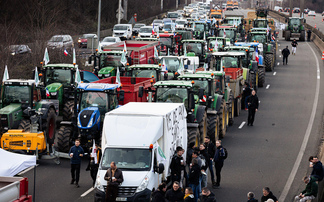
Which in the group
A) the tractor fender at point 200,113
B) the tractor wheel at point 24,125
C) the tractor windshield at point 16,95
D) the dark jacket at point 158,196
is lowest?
the dark jacket at point 158,196

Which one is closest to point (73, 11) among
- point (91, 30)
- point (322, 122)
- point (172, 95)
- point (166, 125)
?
point (91, 30)

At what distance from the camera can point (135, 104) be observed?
64.0 ft

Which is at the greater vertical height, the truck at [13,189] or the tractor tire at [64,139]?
the truck at [13,189]

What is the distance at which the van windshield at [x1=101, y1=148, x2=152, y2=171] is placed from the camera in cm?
1664

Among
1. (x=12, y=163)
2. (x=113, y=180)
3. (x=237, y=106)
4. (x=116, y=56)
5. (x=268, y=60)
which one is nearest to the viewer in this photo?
(x=113, y=180)

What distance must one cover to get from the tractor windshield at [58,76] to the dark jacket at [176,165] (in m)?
11.2

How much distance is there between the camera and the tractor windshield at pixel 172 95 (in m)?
22.2

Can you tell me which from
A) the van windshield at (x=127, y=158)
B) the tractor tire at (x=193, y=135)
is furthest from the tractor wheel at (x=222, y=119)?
the van windshield at (x=127, y=158)

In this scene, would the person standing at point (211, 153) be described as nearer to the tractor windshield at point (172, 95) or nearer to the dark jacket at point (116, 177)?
the tractor windshield at point (172, 95)

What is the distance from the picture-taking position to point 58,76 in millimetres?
27719

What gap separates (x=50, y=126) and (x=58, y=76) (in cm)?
465

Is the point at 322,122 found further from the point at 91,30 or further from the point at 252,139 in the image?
the point at 91,30

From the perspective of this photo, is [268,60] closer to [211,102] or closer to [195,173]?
[211,102]

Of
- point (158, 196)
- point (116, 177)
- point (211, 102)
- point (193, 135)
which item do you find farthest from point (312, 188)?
point (211, 102)
